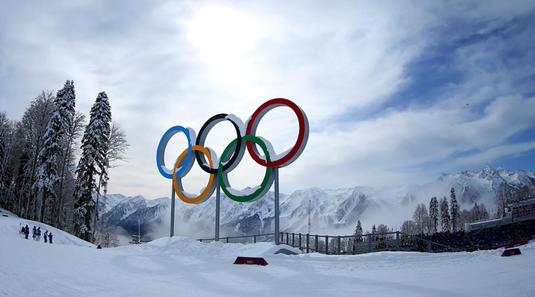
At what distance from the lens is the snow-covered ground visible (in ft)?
29.4

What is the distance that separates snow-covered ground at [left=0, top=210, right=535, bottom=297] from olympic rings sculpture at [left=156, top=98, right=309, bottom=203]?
6658 millimetres

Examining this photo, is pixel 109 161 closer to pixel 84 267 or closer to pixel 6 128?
pixel 6 128

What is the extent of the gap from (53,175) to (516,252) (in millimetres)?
37838

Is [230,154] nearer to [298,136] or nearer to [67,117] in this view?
[298,136]

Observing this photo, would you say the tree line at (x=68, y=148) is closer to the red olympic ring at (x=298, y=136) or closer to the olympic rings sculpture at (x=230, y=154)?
the olympic rings sculpture at (x=230, y=154)

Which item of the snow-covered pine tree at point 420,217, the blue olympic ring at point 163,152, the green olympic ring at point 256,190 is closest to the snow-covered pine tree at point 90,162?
the blue olympic ring at point 163,152

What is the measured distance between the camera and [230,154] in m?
26.2

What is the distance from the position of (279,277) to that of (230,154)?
14731 mm

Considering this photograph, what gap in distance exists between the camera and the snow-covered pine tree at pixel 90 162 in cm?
3619

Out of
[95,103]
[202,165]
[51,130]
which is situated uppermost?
[95,103]

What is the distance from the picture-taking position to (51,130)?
1511 inches

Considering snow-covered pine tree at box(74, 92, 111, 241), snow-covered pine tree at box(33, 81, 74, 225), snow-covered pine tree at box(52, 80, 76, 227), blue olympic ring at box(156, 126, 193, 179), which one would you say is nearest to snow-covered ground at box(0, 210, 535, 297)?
blue olympic ring at box(156, 126, 193, 179)

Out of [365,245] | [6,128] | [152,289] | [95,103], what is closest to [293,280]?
[152,289]

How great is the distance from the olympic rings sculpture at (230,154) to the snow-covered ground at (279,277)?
21.8 feet
